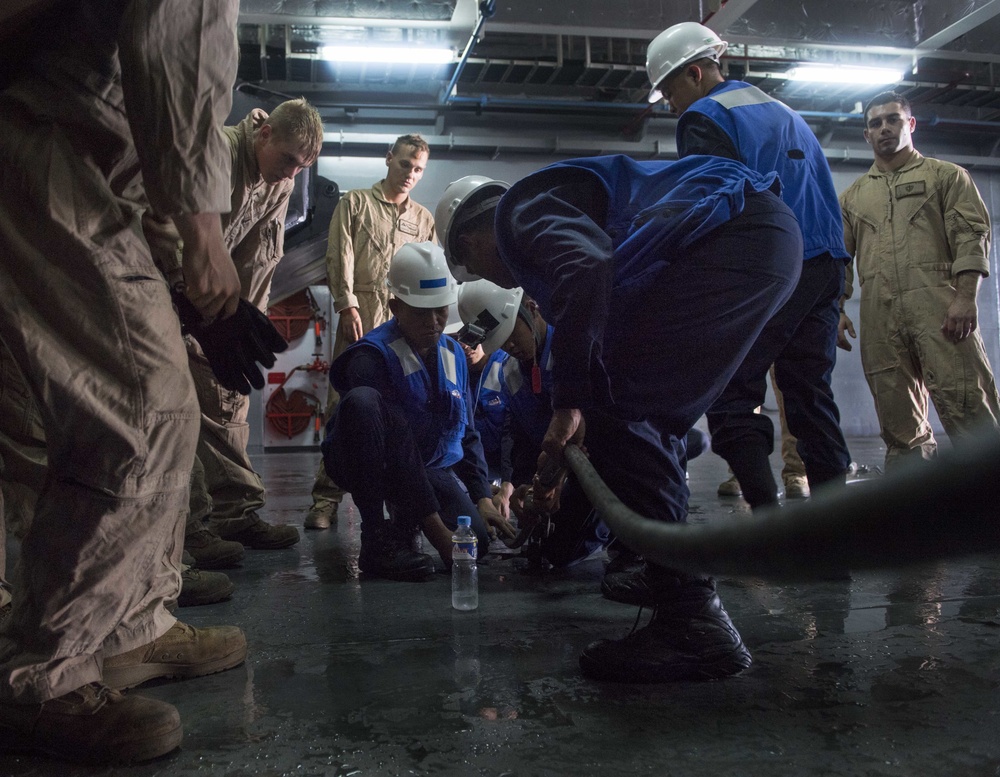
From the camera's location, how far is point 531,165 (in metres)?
10.6

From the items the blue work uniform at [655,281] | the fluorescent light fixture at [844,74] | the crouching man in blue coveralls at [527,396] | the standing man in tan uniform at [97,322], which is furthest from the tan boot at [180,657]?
the fluorescent light fixture at [844,74]

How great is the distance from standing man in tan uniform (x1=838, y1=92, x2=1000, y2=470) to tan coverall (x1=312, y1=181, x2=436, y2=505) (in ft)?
7.99

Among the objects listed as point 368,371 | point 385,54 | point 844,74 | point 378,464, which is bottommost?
point 378,464

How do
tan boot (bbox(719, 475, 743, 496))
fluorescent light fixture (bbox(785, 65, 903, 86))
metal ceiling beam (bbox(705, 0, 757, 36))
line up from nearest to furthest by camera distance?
1. tan boot (bbox(719, 475, 743, 496))
2. metal ceiling beam (bbox(705, 0, 757, 36))
3. fluorescent light fixture (bbox(785, 65, 903, 86))

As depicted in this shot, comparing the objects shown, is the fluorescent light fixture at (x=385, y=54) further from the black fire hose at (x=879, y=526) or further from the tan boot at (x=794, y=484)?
the black fire hose at (x=879, y=526)

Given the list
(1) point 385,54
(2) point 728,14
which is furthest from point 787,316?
(1) point 385,54

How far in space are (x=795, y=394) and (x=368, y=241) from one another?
2.75 metres

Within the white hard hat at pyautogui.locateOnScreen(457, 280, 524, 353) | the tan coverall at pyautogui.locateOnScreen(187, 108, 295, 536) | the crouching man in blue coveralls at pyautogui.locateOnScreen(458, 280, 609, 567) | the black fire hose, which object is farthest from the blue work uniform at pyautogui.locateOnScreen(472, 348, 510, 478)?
the black fire hose

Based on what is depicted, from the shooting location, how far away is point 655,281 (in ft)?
5.88

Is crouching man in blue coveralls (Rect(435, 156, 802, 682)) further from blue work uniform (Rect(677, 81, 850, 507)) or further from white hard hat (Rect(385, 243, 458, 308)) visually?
white hard hat (Rect(385, 243, 458, 308))

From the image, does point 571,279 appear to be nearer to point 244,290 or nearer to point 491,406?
point 244,290

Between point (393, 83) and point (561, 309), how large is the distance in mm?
8669

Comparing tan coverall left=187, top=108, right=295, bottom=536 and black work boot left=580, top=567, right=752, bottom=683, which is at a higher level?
tan coverall left=187, top=108, right=295, bottom=536

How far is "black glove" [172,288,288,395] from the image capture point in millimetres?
1459
